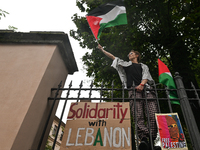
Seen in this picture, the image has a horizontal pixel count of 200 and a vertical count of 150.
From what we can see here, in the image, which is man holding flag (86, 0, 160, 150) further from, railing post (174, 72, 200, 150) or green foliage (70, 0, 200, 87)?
green foliage (70, 0, 200, 87)

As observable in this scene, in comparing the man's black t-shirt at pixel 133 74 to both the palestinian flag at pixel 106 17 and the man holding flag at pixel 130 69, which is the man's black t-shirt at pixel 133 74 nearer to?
the man holding flag at pixel 130 69

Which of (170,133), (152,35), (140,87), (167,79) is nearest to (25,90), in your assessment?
(140,87)

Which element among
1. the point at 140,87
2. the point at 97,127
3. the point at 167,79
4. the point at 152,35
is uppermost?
the point at 152,35

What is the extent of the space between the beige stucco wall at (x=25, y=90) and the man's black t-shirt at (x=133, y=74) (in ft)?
4.83

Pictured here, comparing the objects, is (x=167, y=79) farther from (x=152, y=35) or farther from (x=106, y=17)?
(x=152, y=35)

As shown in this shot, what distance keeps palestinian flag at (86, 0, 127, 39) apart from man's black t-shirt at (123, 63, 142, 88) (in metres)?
1.09

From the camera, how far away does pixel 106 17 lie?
357 cm

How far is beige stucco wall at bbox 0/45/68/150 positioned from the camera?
1863 millimetres

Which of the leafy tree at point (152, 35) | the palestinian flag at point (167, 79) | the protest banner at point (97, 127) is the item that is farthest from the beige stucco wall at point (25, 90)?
the leafy tree at point (152, 35)

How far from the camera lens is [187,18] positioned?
4484 millimetres

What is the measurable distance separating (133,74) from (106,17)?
157 centimetres

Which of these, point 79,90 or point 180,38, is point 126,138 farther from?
point 180,38

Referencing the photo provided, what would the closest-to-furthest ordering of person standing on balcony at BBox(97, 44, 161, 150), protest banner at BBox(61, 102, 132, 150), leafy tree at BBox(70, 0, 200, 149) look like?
protest banner at BBox(61, 102, 132, 150) → person standing on balcony at BBox(97, 44, 161, 150) → leafy tree at BBox(70, 0, 200, 149)

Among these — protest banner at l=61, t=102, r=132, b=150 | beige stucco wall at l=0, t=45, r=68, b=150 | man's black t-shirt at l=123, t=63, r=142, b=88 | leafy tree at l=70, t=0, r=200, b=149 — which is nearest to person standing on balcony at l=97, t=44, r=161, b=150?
man's black t-shirt at l=123, t=63, r=142, b=88
